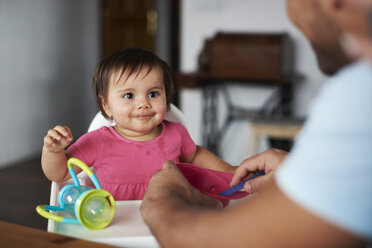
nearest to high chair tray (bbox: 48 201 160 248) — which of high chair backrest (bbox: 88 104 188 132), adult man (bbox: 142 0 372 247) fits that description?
adult man (bbox: 142 0 372 247)

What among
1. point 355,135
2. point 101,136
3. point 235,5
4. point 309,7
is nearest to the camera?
point 355,135

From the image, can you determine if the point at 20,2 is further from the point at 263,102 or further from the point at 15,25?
the point at 263,102

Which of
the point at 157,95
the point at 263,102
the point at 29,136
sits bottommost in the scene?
the point at 29,136

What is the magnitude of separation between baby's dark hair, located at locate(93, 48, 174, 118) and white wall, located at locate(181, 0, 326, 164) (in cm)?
253

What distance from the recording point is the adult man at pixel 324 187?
463 millimetres

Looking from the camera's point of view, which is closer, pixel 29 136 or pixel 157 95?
pixel 157 95

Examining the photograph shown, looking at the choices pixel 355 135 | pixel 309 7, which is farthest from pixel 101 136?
pixel 355 135

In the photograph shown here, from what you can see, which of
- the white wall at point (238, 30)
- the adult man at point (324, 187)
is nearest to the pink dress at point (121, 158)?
the adult man at point (324, 187)

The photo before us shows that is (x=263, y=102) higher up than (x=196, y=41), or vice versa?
(x=196, y=41)

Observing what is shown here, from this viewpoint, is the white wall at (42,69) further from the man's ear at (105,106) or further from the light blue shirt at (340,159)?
the light blue shirt at (340,159)

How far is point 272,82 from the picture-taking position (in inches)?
132

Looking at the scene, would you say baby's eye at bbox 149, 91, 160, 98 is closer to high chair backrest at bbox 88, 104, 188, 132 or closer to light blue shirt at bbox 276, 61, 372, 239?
high chair backrest at bbox 88, 104, 188, 132

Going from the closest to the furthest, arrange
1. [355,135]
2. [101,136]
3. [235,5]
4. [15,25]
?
[355,135] < [101,136] < [235,5] < [15,25]

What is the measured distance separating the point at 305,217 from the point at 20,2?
4.18 m
